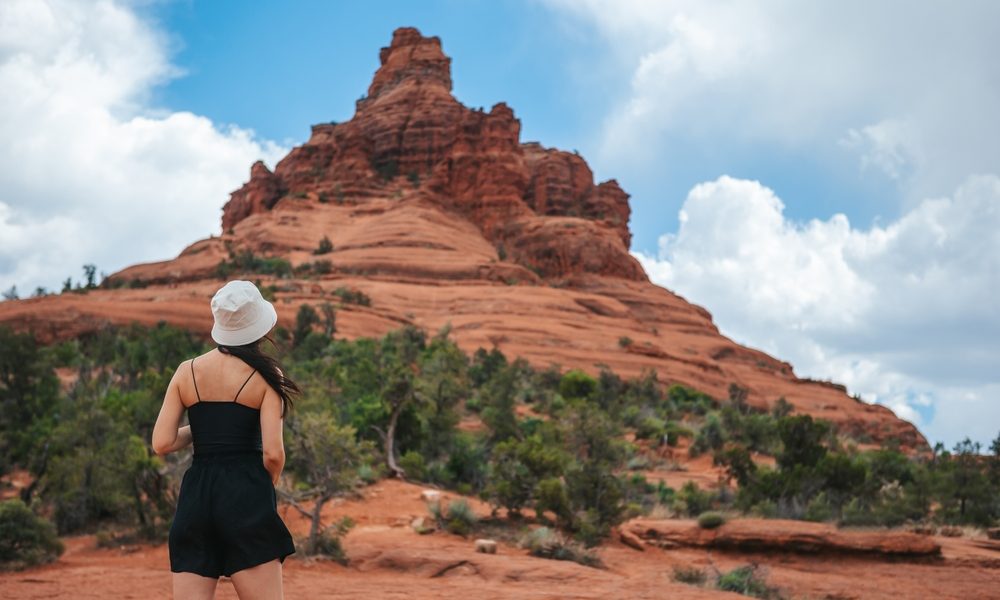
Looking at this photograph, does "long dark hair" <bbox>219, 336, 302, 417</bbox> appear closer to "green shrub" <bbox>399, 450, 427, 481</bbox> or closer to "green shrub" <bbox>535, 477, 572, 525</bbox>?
"green shrub" <bbox>535, 477, 572, 525</bbox>

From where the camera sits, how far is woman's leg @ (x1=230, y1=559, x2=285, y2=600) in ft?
10.1

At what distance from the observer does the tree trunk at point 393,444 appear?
17719 mm

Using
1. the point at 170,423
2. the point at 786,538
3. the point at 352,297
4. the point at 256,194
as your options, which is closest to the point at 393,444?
the point at 786,538

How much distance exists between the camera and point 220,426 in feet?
10.4

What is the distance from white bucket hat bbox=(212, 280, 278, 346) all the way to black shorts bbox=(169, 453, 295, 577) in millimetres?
512

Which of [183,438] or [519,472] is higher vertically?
[183,438]

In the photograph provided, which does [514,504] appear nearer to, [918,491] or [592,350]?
[918,491]

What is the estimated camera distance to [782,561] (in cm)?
1280

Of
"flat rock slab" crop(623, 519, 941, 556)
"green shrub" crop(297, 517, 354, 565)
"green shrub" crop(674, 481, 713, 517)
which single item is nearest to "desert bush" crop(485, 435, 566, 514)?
"flat rock slab" crop(623, 519, 941, 556)

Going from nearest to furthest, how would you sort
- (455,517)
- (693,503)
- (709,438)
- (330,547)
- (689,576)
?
(689,576)
(330,547)
(455,517)
(693,503)
(709,438)

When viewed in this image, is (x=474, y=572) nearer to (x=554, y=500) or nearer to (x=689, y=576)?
(x=689, y=576)

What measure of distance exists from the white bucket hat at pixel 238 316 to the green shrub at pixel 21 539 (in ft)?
28.3

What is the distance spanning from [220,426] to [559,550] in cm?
884

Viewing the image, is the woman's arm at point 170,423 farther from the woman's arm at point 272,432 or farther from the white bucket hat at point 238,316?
the woman's arm at point 272,432
